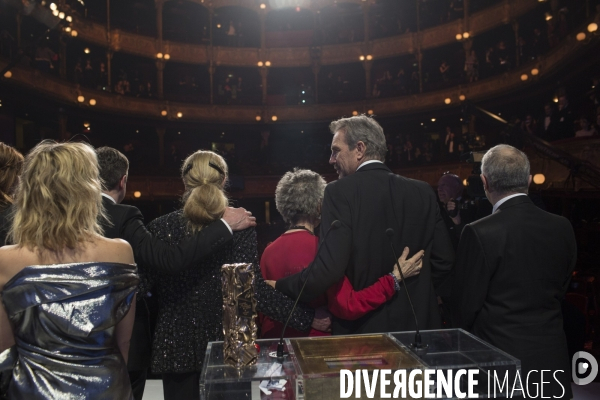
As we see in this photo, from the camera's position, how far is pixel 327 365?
133cm

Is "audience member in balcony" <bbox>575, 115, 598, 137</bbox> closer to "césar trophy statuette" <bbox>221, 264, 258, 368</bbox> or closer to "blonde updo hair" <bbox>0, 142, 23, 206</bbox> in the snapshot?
"césar trophy statuette" <bbox>221, 264, 258, 368</bbox>

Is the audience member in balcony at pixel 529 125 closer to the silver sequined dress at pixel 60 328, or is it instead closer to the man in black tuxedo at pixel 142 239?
the man in black tuxedo at pixel 142 239

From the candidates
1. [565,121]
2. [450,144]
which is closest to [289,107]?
[450,144]

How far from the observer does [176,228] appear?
2281 millimetres

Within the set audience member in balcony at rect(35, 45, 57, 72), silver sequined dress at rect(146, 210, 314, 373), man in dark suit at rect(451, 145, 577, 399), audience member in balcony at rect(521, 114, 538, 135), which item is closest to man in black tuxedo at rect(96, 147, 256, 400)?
silver sequined dress at rect(146, 210, 314, 373)

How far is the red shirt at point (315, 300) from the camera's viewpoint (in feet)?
7.18

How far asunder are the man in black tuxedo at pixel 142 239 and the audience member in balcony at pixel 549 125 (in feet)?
41.2

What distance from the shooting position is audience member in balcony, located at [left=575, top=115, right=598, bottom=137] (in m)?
11.0

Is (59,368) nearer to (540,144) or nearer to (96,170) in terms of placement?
(96,170)

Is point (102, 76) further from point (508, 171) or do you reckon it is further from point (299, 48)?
point (508, 171)

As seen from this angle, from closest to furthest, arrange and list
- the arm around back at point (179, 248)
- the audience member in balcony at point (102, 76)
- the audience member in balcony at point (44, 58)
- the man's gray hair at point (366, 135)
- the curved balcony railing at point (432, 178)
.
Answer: the arm around back at point (179, 248) → the man's gray hair at point (366, 135) → the curved balcony railing at point (432, 178) → the audience member in balcony at point (44, 58) → the audience member in balcony at point (102, 76)

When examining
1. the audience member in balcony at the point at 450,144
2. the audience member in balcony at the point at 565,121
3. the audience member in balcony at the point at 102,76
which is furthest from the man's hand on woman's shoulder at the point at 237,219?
the audience member in balcony at the point at 102,76

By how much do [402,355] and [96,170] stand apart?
43.8 inches

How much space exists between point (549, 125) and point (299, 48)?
11298 millimetres
